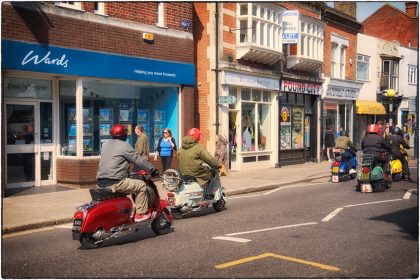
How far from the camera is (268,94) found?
75.3ft

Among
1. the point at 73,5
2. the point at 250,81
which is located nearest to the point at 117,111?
the point at 73,5

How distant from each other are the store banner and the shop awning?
1555 cm

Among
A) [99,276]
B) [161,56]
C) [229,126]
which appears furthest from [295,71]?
[99,276]

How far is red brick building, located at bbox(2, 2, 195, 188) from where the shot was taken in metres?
13.3

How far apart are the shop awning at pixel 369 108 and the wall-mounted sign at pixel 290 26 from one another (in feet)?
33.3

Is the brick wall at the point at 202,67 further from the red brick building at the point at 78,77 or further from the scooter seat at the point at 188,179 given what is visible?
the scooter seat at the point at 188,179

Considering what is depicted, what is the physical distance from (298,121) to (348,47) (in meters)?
7.10

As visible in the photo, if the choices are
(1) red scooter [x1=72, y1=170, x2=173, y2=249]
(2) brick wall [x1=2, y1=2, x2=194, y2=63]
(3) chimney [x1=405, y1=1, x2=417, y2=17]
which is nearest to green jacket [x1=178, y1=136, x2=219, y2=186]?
(1) red scooter [x1=72, y1=170, x2=173, y2=249]

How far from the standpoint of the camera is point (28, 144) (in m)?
14.0

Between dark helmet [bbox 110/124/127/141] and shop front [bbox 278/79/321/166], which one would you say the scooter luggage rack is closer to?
dark helmet [bbox 110/124/127/141]

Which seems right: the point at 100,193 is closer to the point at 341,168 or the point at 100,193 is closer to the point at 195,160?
the point at 195,160

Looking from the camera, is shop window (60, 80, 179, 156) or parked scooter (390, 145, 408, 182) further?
parked scooter (390, 145, 408, 182)

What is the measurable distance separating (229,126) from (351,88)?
38.4ft

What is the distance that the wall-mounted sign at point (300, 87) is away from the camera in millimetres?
23547
